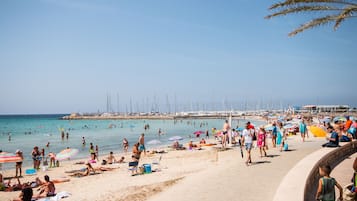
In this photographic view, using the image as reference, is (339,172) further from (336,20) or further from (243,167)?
(336,20)

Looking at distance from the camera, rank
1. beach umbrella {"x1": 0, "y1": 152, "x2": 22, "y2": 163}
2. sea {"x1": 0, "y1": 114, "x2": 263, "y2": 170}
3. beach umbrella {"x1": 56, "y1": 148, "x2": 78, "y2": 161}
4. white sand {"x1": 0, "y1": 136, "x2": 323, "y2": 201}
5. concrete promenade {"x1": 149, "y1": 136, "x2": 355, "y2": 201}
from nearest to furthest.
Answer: concrete promenade {"x1": 149, "y1": 136, "x2": 355, "y2": 201} < white sand {"x1": 0, "y1": 136, "x2": 323, "y2": 201} < beach umbrella {"x1": 0, "y1": 152, "x2": 22, "y2": 163} < beach umbrella {"x1": 56, "y1": 148, "x2": 78, "y2": 161} < sea {"x1": 0, "y1": 114, "x2": 263, "y2": 170}

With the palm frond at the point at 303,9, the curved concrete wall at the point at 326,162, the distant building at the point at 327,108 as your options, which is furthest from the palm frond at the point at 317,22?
the distant building at the point at 327,108

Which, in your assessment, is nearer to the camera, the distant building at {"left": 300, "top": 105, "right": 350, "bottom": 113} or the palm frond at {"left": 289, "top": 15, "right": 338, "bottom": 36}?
the palm frond at {"left": 289, "top": 15, "right": 338, "bottom": 36}

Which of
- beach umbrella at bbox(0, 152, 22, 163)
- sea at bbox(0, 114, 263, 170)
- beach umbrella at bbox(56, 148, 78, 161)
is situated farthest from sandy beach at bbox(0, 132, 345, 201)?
sea at bbox(0, 114, 263, 170)

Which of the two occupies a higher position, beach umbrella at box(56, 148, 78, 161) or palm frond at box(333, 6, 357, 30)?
palm frond at box(333, 6, 357, 30)

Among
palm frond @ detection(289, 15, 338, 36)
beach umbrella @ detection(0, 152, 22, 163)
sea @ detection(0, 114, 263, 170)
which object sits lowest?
sea @ detection(0, 114, 263, 170)

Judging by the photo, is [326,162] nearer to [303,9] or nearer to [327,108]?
[303,9]

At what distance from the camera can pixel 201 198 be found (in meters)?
6.52

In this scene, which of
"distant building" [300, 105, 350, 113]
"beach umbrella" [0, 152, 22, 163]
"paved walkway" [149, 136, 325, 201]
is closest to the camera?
"paved walkway" [149, 136, 325, 201]

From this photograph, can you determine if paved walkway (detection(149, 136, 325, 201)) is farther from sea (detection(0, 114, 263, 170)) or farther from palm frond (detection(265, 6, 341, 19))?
sea (detection(0, 114, 263, 170))

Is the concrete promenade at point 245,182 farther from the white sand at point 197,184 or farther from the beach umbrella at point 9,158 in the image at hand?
the beach umbrella at point 9,158

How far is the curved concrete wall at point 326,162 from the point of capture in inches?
258

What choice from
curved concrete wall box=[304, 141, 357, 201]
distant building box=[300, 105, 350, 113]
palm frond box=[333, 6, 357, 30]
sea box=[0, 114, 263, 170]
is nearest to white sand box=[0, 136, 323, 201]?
curved concrete wall box=[304, 141, 357, 201]

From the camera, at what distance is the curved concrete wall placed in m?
6.55
